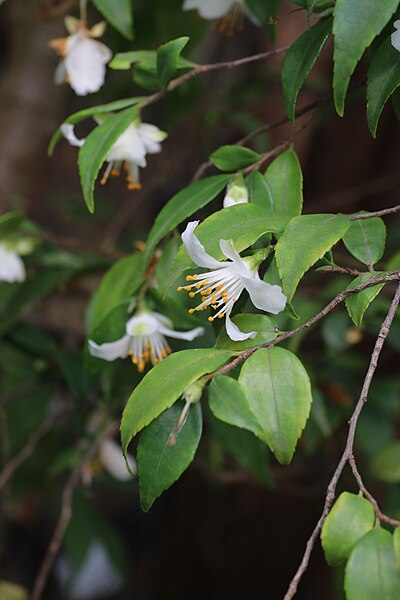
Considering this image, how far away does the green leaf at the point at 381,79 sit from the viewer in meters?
0.45

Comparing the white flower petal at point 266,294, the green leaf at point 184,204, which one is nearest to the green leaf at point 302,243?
the white flower petal at point 266,294

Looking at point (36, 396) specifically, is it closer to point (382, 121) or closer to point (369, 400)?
point (369, 400)

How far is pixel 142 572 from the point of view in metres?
1.83

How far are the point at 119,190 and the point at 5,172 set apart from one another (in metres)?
0.61

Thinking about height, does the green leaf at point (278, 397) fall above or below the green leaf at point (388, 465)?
above

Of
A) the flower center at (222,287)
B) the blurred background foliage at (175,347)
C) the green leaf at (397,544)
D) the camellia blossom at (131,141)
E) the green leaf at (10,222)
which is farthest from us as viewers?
the blurred background foliage at (175,347)

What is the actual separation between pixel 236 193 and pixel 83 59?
0.24 meters

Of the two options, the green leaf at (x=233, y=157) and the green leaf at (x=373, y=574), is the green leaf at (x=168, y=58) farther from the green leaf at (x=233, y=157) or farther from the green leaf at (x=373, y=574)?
the green leaf at (x=373, y=574)

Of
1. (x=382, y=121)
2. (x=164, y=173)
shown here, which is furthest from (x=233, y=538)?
(x=382, y=121)

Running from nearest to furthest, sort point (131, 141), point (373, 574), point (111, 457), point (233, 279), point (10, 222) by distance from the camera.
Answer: point (373, 574) < point (233, 279) < point (131, 141) < point (10, 222) < point (111, 457)

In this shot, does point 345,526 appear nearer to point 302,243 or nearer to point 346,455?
point 346,455

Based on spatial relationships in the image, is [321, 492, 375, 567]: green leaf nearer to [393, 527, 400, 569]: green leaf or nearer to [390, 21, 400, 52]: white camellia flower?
[393, 527, 400, 569]: green leaf

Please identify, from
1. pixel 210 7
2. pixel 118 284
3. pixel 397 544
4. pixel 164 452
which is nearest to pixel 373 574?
pixel 397 544

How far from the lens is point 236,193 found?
0.53 meters
